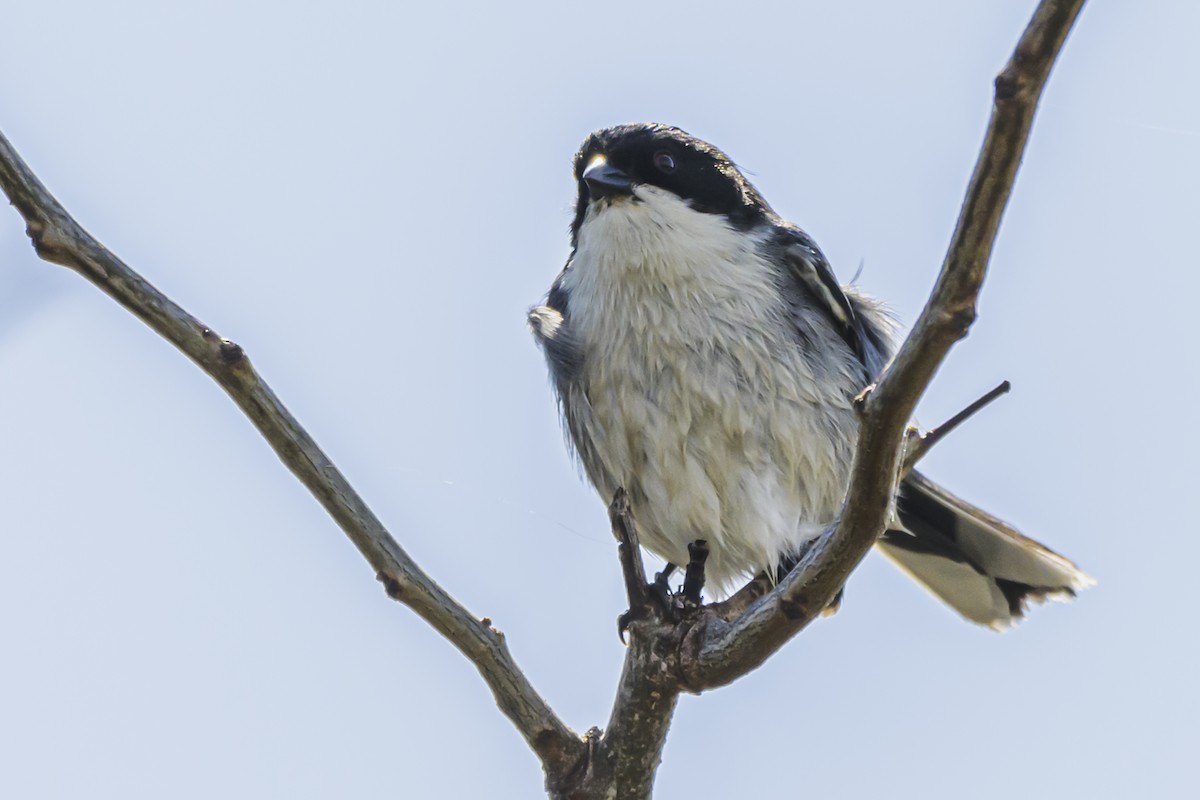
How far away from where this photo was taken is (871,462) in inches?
113

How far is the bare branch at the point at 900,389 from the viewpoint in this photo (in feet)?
7.55

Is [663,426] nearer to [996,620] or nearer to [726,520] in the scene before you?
[726,520]

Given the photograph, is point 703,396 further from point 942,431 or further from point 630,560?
point 942,431

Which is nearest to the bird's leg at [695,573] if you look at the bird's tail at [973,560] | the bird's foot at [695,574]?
the bird's foot at [695,574]

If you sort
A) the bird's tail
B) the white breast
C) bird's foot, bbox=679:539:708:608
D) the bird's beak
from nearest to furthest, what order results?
1. bird's foot, bbox=679:539:708:608
2. the white breast
3. the bird's beak
4. the bird's tail

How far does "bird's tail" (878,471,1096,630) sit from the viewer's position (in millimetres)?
5031

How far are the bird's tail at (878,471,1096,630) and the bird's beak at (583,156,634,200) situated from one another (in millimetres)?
1491

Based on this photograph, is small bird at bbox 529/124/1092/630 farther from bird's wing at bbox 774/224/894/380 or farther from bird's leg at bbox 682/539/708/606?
bird's leg at bbox 682/539/708/606

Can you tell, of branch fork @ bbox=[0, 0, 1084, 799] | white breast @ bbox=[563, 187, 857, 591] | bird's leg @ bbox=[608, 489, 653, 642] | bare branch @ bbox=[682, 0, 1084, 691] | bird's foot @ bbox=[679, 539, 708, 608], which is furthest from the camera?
white breast @ bbox=[563, 187, 857, 591]

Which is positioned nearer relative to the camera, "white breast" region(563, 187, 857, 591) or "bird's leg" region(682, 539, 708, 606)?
"bird's leg" region(682, 539, 708, 606)

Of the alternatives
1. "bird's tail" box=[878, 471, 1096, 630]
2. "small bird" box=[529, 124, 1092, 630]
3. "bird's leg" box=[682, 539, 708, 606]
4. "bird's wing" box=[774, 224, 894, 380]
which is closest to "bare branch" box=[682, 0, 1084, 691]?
"bird's leg" box=[682, 539, 708, 606]

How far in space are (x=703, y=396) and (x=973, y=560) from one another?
4.89ft

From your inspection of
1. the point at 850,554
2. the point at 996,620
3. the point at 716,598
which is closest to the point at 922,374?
the point at 850,554

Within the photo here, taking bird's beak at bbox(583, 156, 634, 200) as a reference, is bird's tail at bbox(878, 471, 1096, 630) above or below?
below
